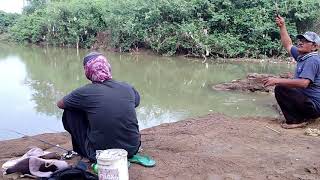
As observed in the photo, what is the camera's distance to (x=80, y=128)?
152 inches

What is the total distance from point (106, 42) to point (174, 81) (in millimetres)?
11657

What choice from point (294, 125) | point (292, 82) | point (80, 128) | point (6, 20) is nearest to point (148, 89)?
point (294, 125)

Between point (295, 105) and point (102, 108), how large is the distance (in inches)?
110

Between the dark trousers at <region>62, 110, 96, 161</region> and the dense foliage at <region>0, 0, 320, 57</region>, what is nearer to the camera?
the dark trousers at <region>62, 110, 96, 161</region>

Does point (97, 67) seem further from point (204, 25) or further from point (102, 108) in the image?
point (204, 25)

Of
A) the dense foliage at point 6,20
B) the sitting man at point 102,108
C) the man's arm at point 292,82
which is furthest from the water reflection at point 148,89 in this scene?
the dense foliage at point 6,20

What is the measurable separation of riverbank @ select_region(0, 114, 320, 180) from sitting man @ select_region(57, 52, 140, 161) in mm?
325

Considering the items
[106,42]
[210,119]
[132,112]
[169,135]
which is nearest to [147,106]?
[210,119]

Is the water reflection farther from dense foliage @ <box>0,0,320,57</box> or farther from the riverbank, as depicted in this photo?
the riverbank

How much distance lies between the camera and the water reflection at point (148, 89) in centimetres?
809

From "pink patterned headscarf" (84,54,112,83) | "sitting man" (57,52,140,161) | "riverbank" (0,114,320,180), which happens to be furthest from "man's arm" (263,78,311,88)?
"pink patterned headscarf" (84,54,112,83)

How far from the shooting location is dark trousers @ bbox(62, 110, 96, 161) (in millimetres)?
3820

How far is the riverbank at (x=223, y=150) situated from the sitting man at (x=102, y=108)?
32 cm

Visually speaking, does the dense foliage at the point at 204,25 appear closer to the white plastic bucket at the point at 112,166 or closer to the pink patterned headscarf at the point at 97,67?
the pink patterned headscarf at the point at 97,67
